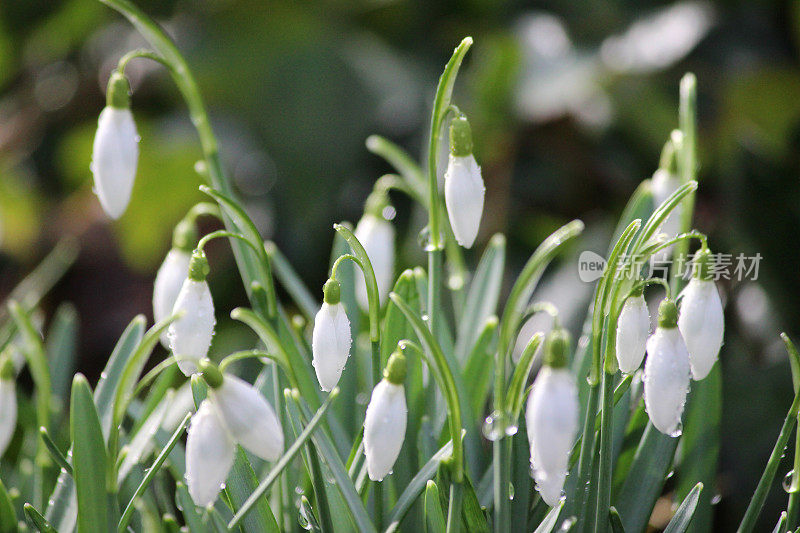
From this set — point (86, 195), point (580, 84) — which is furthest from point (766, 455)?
point (86, 195)

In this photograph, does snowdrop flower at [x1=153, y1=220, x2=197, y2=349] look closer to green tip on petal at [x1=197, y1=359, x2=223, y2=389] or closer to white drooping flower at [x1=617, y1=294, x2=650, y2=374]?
green tip on petal at [x1=197, y1=359, x2=223, y2=389]

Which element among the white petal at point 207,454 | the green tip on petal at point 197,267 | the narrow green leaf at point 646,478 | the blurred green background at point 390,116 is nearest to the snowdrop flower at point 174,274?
the green tip on petal at point 197,267

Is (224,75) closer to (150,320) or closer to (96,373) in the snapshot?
(150,320)

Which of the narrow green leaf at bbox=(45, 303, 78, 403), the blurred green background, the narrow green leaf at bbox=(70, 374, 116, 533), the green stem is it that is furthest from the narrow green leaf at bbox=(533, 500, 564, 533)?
the blurred green background

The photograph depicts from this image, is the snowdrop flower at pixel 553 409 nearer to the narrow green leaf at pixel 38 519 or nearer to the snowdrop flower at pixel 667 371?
the snowdrop flower at pixel 667 371

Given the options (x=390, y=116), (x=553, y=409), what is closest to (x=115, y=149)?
(x=553, y=409)
